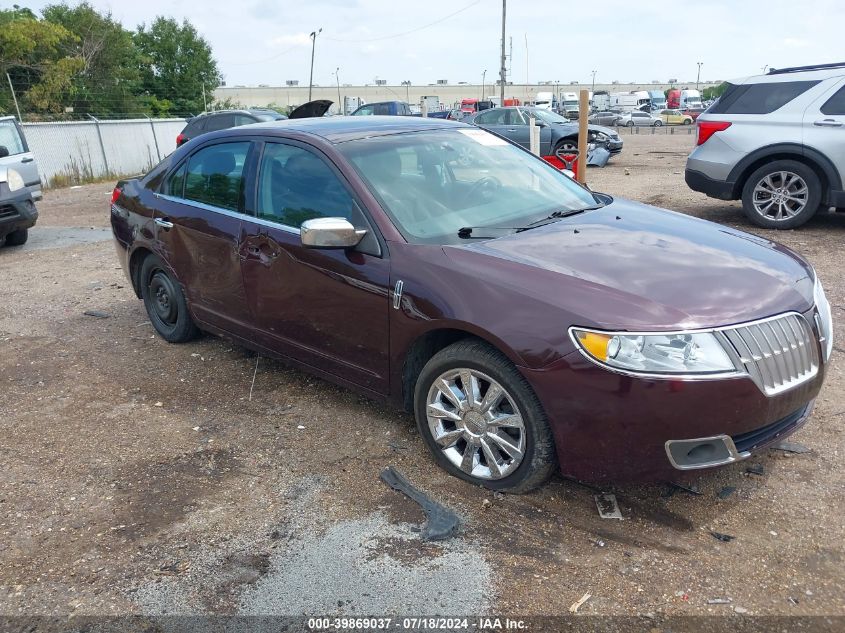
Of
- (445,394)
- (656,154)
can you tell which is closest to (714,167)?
(445,394)

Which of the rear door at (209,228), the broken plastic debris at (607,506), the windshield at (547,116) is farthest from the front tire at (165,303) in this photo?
the windshield at (547,116)

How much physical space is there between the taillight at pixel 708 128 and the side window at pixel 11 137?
10.2m

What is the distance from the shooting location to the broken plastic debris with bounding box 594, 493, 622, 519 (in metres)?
3.08

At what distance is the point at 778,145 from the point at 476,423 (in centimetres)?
671

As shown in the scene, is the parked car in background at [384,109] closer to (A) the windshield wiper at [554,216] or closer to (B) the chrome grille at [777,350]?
(A) the windshield wiper at [554,216]

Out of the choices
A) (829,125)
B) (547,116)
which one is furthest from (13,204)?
(547,116)

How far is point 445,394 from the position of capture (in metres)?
3.28

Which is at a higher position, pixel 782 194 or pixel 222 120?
pixel 222 120

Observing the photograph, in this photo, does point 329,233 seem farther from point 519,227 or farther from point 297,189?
point 519,227

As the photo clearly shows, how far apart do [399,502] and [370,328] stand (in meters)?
0.88

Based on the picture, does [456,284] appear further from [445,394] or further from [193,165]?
[193,165]

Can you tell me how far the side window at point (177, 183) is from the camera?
491 centimetres

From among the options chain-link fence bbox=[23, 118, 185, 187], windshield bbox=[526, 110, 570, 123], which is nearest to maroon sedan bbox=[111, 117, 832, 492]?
windshield bbox=[526, 110, 570, 123]

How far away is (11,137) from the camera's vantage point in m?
11.2
